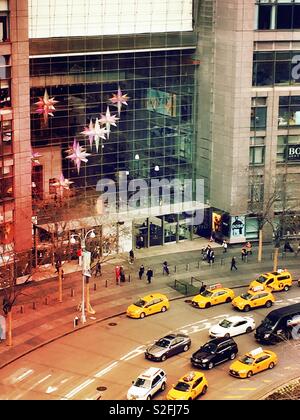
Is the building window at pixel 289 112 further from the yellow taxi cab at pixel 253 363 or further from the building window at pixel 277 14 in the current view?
the yellow taxi cab at pixel 253 363

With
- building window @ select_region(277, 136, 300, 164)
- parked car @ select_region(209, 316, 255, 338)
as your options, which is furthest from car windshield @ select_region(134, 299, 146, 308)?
building window @ select_region(277, 136, 300, 164)

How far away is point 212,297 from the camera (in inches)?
3223

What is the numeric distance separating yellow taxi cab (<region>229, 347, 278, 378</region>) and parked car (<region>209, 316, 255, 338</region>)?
4690 millimetres

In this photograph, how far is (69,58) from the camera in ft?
283

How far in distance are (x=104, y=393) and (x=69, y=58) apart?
3126 cm

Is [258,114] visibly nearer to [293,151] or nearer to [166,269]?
[293,151]

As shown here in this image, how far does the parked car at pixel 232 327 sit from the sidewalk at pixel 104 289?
8.31 m

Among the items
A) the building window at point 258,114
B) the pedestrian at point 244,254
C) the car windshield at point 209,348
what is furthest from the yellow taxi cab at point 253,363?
the building window at point 258,114

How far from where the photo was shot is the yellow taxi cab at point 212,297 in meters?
81.5

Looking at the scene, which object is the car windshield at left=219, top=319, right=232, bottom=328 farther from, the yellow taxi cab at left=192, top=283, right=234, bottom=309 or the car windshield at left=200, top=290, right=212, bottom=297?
the car windshield at left=200, top=290, right=212, bottom=297

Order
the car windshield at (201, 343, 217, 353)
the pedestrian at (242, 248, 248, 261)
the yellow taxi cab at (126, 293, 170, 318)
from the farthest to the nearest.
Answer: the pedestrian at (242, 248, 248, 261)
the yellow taxi cab at (126, 293, 170, 318)
the car windshield at (201, 343, 217, 353)

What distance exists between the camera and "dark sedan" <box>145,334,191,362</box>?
7112 centimetres

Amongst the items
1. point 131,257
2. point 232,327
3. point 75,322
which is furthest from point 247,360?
point 131,257

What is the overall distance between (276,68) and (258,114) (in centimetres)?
435
